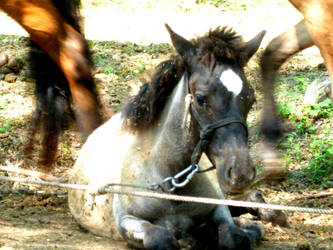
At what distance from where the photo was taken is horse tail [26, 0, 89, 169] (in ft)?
18.8

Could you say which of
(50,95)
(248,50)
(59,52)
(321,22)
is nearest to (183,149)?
(248,50)

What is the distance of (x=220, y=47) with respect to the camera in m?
3.88

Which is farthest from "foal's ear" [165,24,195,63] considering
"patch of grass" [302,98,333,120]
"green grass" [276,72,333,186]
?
"patch of grass" [302,98,333,120]

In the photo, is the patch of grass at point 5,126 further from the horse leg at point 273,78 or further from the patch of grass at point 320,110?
the patch of grass at point 320,110

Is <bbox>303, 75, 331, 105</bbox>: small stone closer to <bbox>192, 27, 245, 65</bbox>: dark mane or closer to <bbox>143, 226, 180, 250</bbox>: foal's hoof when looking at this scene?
<bbox>192, 27, 245, 65</bbox>: dark mane

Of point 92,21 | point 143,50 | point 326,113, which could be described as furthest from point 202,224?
point 92,21

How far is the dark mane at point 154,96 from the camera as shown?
4184 mm

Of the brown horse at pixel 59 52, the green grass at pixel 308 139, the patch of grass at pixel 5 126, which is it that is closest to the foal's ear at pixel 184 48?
the brown horse at pixel 59 52

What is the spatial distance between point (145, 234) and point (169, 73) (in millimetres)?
1091

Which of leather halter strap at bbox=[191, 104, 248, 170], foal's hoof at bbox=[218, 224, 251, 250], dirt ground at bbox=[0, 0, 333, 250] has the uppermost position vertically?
leather halter strap at bbox=[191, 104, 248, 170]

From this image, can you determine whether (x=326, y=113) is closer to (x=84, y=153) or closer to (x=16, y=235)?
(x=84, y=153)

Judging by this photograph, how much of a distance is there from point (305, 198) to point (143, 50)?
454 cm

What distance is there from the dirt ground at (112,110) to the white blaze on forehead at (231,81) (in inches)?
40.2

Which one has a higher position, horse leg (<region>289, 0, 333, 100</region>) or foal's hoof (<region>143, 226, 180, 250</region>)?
horse leg (<region>289, 0, 333, 100</region>)
